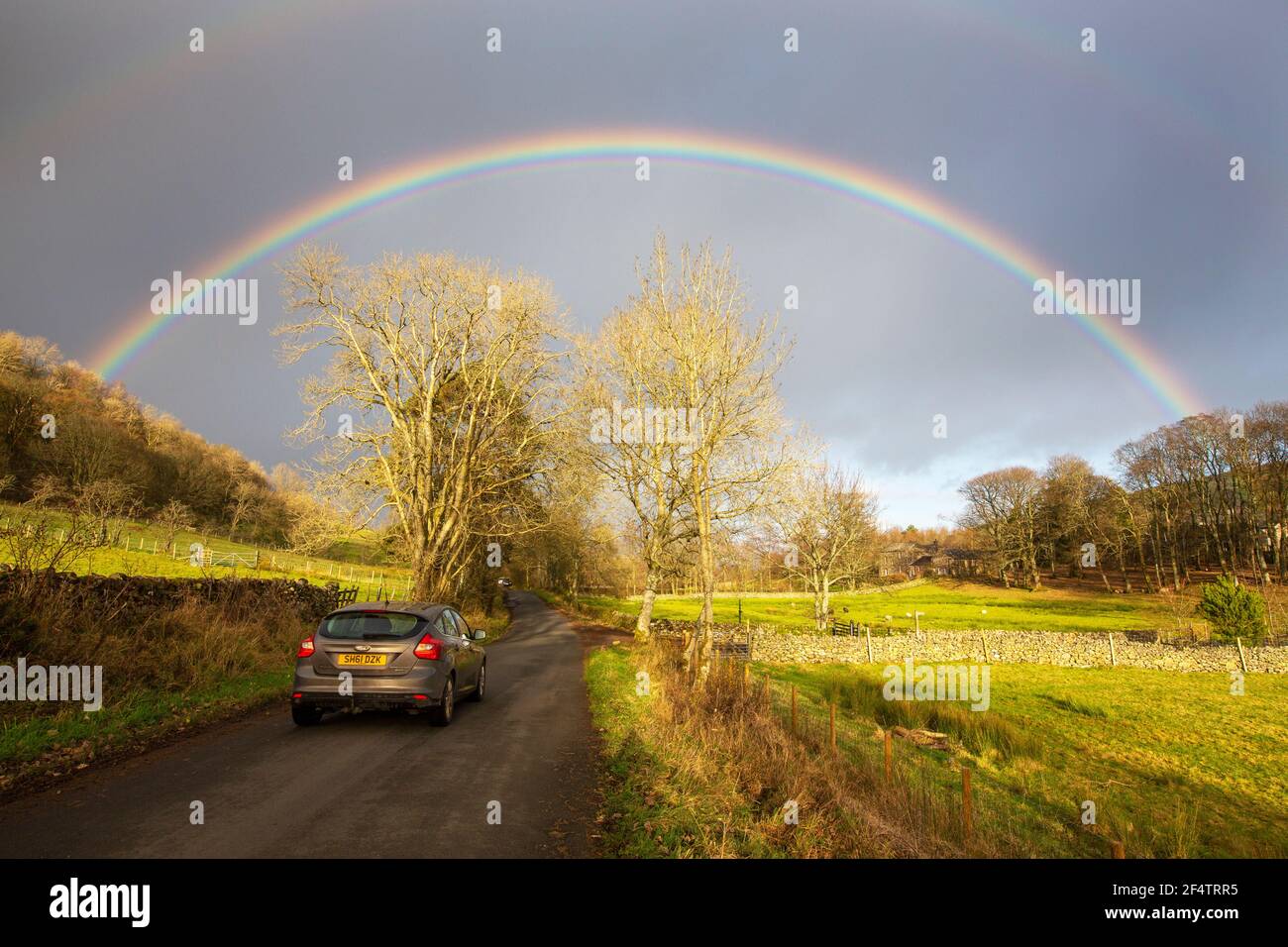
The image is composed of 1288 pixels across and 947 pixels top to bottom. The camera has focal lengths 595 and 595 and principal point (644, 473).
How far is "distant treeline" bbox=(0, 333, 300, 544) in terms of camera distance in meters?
47.2

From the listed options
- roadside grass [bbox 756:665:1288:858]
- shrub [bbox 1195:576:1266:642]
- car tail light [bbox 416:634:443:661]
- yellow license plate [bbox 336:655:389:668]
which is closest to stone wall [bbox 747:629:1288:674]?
shrub [bbox 1195:576:1266:642]

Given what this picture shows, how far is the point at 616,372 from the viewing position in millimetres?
20250

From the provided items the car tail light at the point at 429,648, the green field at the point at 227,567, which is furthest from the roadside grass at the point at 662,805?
the green field at the point at 227,567

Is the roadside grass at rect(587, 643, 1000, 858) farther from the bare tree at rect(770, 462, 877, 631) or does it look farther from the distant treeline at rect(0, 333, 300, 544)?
the distant treeline at rect(0, 333, 300, 544)

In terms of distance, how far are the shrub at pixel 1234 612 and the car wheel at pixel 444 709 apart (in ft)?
138

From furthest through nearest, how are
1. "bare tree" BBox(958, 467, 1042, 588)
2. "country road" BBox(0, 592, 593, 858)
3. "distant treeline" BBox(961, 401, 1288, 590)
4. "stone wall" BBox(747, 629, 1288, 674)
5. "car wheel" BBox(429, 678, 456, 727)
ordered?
1. "bare tree" BBox(958, 467, 1042, 588)
2. "distant treeline" BBox(961, 401, 1288, 590)
3. "stone wall" BBox(747, 629, 1288, 674)
4. "car wheel" BBox(429, 678, 456, 727)
5. "country road" BBox(0, 592, 593, 858)

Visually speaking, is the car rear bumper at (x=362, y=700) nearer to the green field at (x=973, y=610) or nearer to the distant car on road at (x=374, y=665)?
the distant car on road at (x=374, y=665)

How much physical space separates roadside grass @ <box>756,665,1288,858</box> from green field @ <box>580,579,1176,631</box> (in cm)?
1970

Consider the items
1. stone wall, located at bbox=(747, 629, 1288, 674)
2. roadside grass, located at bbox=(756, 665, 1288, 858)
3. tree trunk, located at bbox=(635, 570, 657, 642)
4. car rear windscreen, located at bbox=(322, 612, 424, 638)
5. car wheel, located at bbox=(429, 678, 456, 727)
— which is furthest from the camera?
stone wall, located at bbox=(747, 629, 1288, 674)

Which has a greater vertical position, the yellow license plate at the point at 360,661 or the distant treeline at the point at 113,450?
the distant treeline at the point at 113,450

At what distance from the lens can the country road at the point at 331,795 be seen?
448cm

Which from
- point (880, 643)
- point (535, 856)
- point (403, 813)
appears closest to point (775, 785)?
point (535, 856)

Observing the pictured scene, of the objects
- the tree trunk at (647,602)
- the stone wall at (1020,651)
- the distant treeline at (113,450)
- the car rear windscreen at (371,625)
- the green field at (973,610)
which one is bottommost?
the green field at (973,610)

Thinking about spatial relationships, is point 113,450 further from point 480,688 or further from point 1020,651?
point 1020,651
